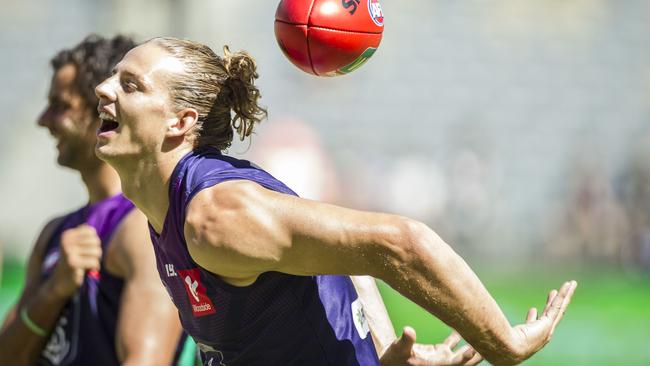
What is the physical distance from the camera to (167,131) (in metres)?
3.21

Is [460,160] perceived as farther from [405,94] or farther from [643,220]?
[643,220]

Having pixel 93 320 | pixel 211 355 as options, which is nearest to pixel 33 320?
pixel 93 320

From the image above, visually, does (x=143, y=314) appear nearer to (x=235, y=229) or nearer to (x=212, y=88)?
(x=212, y=88)

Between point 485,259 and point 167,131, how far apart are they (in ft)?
34.9

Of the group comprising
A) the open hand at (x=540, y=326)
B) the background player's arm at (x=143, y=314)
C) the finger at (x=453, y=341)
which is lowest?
the background player's arm at (x=143, y=314)

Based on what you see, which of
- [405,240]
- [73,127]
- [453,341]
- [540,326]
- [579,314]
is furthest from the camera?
[579,314]

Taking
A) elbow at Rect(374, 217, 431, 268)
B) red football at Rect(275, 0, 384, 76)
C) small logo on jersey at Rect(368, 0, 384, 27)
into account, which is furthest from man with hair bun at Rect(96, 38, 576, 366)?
small logo on jersey at Rect(368, 0, 384, 27)

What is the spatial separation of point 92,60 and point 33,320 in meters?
1.23

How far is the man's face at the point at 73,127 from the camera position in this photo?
4.77 m

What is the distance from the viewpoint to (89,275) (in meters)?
4.41

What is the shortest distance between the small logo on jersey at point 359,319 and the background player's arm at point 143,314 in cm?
109

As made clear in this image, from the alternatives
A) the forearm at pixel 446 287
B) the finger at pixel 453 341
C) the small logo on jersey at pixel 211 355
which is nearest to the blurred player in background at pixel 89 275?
the small logo on jersey at pixel 211 355

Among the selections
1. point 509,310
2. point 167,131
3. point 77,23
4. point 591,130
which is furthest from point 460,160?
point 167,131

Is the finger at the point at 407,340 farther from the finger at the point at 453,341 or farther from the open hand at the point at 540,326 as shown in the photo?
the open hand at the point at 540,326
